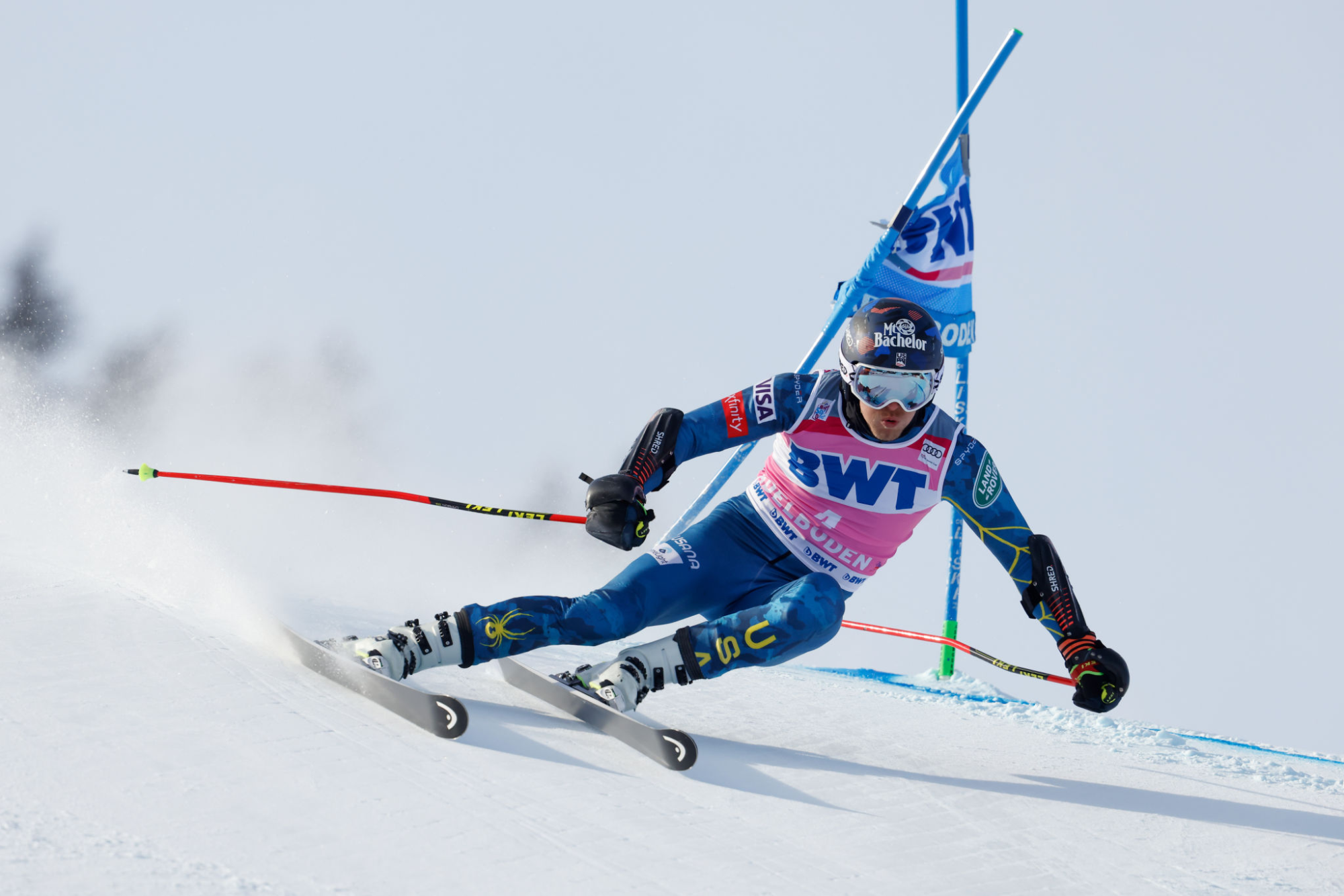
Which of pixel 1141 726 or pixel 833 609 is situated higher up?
pixel 833 609

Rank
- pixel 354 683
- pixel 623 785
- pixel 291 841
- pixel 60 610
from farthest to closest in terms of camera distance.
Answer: pixel 60 610
pixel 354 683
pixel 623 785
pixel 291 841

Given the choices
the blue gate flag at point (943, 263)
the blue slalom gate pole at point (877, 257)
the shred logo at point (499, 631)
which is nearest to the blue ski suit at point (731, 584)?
the shred logo at point (499, 631)

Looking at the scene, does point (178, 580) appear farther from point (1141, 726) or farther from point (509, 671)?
point (1141, 726)

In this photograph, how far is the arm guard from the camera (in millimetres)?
3473

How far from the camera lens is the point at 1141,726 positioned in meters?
4.68

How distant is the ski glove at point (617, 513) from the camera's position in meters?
3.30

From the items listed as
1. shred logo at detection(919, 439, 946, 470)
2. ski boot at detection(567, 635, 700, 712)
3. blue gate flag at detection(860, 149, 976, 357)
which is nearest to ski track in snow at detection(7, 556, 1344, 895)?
ski boot at detection(567, 635, 700, 712)

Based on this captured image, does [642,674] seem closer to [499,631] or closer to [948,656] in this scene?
[499,631]

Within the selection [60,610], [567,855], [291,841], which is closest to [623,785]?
[567,855]

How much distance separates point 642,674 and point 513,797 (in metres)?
0.75

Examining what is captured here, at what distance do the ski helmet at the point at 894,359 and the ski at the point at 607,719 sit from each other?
4.02 feet

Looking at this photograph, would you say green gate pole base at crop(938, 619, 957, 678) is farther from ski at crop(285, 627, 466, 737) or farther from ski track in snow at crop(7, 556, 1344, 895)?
ski at crop(285, 627, 466, 737)

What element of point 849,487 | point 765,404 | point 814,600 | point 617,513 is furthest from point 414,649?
point 849,487

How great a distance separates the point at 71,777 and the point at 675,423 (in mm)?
1950
